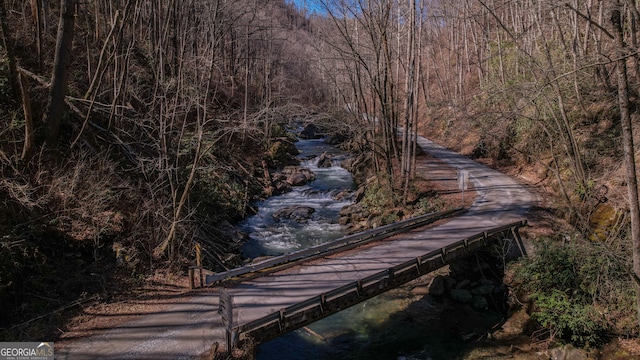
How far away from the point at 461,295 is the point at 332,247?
4832 mm

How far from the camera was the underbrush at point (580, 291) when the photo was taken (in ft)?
31.7

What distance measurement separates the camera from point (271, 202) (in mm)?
23781

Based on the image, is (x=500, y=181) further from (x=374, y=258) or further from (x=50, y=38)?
(x=50, y=38)

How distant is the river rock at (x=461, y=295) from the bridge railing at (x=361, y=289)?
1.82 metres

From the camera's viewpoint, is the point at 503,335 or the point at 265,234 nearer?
the point at 503,335

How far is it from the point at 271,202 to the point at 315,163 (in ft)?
33.1

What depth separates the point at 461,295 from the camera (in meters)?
13.0

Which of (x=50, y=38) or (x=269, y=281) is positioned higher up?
(x=50, y=38)

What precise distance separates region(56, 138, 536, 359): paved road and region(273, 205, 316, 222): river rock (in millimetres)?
8448

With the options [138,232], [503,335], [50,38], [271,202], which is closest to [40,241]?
[138,232]

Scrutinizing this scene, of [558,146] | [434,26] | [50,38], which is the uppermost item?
[434,26]

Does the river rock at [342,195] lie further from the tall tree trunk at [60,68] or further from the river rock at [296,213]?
the tall tree trunk at [60,68]

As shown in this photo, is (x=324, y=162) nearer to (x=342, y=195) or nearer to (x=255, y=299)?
(x=342, y=195)

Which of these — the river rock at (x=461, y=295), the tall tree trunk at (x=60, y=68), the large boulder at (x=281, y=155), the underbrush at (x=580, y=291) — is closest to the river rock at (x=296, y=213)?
the large boulder at (x=281, y=155)
